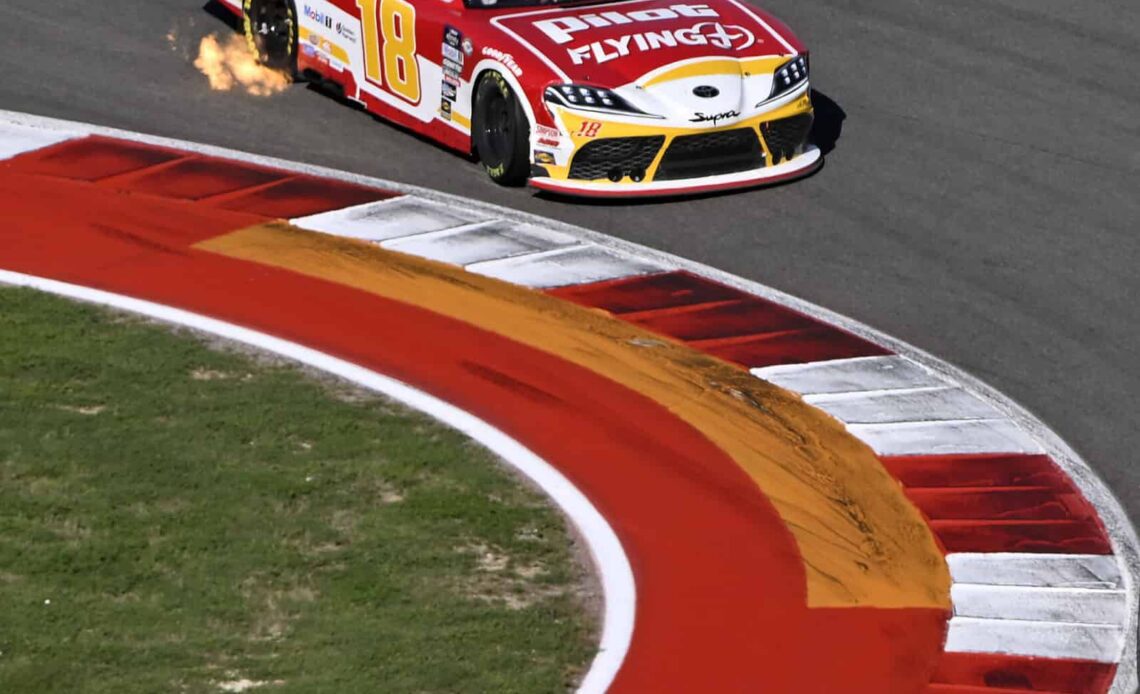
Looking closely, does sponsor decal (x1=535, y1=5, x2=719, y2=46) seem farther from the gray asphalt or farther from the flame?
the flame

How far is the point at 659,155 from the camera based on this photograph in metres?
12.9

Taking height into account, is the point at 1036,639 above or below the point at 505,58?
below

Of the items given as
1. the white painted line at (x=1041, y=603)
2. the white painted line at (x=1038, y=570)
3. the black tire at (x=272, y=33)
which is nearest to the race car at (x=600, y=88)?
the black tire at (x=272, y=33)

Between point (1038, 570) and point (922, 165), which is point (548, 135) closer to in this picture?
point (922, 165)

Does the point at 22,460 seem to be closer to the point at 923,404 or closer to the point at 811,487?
the point at 811,487

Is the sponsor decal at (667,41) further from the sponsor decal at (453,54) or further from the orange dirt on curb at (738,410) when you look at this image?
the orange dirt on curb at (738,410)

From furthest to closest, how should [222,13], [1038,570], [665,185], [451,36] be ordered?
[222,13] → [451,36] → [665,185] → [1038,570]

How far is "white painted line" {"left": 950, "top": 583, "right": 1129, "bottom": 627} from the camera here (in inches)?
353

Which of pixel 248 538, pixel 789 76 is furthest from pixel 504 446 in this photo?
pixel 789 76

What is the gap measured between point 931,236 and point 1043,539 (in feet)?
12.3

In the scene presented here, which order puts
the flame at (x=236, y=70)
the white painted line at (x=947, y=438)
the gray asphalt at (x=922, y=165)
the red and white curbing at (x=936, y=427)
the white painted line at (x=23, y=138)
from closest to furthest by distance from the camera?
the red and white curbing at (x=936, y=427)
the white painted line at (x=947, y=438)
the gray asphalt at (x=922, y=165)
the white painted line at (x=23, y=138)
the flame at (x=236, y=70)

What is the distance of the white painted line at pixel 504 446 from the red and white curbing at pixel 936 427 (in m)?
1.41

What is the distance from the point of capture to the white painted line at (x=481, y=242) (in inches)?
494

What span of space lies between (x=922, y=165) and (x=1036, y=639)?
231 inches
